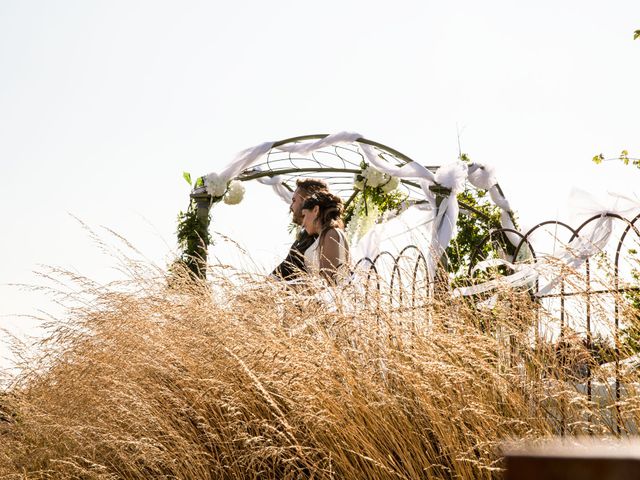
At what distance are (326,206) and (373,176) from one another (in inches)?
105

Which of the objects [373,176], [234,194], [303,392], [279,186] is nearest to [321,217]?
[234,194]

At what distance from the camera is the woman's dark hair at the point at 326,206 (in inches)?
207

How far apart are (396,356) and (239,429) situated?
583 millimetres

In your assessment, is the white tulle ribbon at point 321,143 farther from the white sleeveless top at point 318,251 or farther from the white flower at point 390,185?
the white sleeveless top at point 318,251

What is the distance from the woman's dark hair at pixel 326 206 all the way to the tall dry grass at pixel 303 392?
1470mm

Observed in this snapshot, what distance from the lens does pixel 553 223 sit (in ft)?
14.6

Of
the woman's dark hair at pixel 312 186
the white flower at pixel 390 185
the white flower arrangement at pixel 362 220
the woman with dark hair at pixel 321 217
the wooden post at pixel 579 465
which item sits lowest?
the wooden post at pixel 579 465

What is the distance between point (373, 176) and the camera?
25.8 feet

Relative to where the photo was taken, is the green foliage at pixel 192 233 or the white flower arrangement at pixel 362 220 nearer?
the green foliage at pixel 192 233

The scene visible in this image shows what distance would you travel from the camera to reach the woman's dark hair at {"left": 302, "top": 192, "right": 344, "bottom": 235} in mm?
5262

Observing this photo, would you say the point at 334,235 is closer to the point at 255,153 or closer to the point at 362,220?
the point at 255,153

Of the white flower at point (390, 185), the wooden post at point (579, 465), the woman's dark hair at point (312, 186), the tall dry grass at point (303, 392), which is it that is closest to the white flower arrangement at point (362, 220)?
the white flower at point (390, 185)

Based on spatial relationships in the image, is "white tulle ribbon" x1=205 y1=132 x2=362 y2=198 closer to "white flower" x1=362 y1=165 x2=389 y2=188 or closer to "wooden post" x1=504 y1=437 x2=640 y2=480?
"white flower" x1=362 y1=165 x2=389 y2=188

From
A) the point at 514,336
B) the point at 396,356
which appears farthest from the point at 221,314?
the point at 514,336
